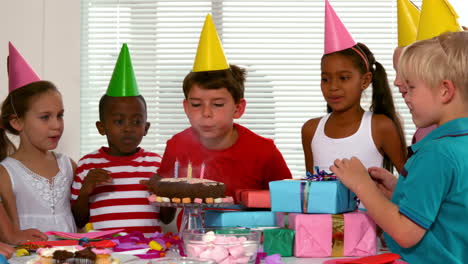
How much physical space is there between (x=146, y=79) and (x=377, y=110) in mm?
1364

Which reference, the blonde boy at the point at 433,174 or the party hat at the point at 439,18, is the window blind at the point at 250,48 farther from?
the blonde boy at the point at 433,174

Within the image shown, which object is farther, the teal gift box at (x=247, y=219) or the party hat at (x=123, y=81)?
the party hat at (x=123, y=81)

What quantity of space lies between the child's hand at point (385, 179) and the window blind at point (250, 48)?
152cm

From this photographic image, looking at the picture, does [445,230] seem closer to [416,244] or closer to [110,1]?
[416,244]

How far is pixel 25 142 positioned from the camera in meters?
2.07

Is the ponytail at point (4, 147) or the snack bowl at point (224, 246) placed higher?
the ponytail at point (4, 147)

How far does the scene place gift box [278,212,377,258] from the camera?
1.29 meters

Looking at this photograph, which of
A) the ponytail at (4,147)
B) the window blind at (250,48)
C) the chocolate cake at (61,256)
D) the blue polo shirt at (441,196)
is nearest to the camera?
the chocolate cake at (61,256)

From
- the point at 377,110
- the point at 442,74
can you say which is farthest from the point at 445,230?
the point at 377,110

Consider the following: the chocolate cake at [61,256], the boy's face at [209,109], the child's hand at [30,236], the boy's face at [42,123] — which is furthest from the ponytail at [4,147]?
the chocolate cake at [61,256]

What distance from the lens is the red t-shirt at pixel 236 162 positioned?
2023mm

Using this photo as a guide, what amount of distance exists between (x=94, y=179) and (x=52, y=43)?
1120 millimetres

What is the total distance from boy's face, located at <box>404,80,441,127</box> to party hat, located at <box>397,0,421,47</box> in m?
0.71

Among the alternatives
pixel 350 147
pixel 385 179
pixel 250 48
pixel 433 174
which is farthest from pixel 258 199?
pixel 250 48
